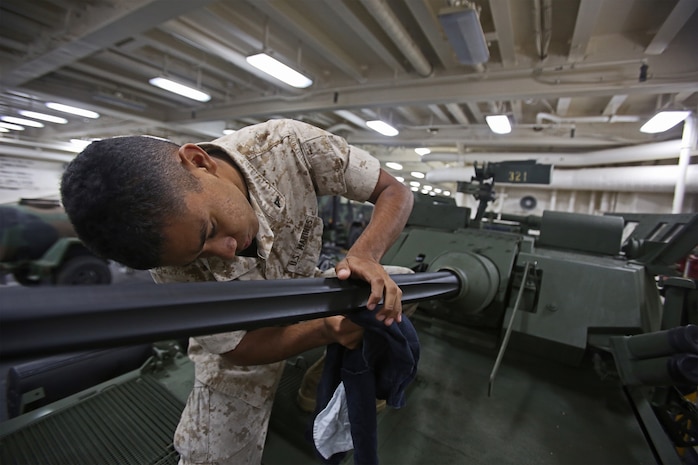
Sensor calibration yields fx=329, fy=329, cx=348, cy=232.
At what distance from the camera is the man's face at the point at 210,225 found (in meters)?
0.81

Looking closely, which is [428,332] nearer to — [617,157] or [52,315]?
[52,315]

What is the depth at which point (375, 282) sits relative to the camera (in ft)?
2.84

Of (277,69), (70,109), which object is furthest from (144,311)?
(70,109)

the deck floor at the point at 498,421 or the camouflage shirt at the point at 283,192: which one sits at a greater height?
the camouflage shirt at the point at 283,192

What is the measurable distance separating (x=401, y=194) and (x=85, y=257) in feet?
18.9

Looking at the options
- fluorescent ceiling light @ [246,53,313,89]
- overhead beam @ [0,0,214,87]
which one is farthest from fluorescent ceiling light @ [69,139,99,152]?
fluorescent ceiling light @ [246,53,313,89]

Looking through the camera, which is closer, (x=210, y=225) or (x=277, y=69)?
(x=210, y=225)

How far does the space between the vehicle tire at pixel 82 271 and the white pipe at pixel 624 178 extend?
659 centimetres

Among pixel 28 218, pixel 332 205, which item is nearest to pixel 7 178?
pixel 28 218

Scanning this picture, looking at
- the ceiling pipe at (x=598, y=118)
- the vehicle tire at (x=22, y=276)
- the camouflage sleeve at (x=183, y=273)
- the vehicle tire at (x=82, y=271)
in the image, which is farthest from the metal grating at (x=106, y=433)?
the ceiling pipe at (x=598, y=118)

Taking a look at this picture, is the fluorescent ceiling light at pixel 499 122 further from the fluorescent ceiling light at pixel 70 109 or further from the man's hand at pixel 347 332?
the fluorescent ceiling light at pixel 70 109

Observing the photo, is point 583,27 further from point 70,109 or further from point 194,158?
point 70,109

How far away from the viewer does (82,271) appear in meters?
5.14

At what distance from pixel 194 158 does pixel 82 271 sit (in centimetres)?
562
